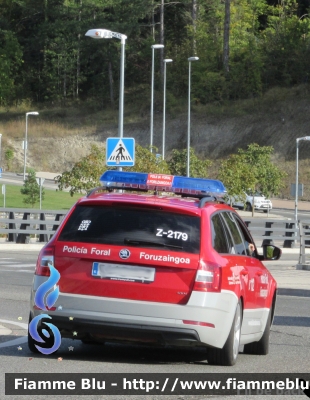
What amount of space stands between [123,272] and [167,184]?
4.45ft

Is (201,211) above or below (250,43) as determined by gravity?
below

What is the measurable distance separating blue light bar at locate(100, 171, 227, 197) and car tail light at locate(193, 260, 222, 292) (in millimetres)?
1234

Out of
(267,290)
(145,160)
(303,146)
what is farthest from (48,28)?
(267,290)

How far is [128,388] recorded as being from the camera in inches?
298

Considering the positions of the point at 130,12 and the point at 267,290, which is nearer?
the point at 267,290

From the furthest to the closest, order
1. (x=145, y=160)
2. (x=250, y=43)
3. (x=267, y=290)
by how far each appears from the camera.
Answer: (x=250, y=43) → (x=145, y=160) → (x=267, y=290)

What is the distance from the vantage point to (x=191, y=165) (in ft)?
216

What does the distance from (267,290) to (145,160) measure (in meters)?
34.0

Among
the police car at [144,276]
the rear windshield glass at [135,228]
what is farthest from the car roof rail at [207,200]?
the rear windshield glass at [135,228]

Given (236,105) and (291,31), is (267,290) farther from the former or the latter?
(291,31)

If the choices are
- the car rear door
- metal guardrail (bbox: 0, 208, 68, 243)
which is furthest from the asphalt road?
metal guardrail (bbox: 0, 208, 68, 243)

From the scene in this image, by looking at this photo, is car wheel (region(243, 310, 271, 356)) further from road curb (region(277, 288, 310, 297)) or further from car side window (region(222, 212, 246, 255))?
road curb (region(277, 288, 310, 297))

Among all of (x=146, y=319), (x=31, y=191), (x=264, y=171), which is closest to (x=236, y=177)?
(x=264, y=171)

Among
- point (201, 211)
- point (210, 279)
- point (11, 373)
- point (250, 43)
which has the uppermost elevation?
point (250, 43)
